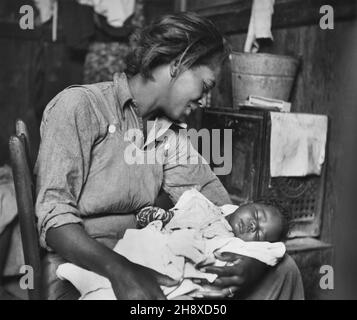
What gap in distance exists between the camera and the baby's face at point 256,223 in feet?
5.01

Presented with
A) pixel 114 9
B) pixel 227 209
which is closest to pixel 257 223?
pixel 227 209

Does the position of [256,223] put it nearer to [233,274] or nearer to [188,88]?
[233,274]

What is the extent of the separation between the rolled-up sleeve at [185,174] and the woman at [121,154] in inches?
0.4

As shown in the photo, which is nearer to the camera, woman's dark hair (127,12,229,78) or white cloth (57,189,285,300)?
white cloth (57,189,285,300)

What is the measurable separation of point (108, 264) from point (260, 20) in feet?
5.94

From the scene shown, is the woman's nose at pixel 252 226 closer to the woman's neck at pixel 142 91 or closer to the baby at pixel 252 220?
the baby at pixel 252 220

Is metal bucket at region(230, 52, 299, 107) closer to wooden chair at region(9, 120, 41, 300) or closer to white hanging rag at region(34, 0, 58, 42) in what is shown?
white hanging rag at region(34, 0, 58, 42)

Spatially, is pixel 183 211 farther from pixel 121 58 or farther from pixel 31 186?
pixel 121 58

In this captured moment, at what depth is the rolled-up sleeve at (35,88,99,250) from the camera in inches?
47.8

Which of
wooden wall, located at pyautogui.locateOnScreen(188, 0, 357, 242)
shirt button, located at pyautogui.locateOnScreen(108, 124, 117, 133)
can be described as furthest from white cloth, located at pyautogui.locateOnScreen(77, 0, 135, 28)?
shirt button, located at pyautogui.locateOnScreen(108, 124, 117, 133)

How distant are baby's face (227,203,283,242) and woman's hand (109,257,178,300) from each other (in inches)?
18.2

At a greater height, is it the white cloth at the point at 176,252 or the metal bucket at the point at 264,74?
the metal bucket at the point at 264,74

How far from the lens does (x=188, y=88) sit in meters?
1.49

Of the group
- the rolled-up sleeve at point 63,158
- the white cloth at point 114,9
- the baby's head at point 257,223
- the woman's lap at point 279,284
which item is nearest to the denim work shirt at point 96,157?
the rolled-up sleeve at point 63,158
